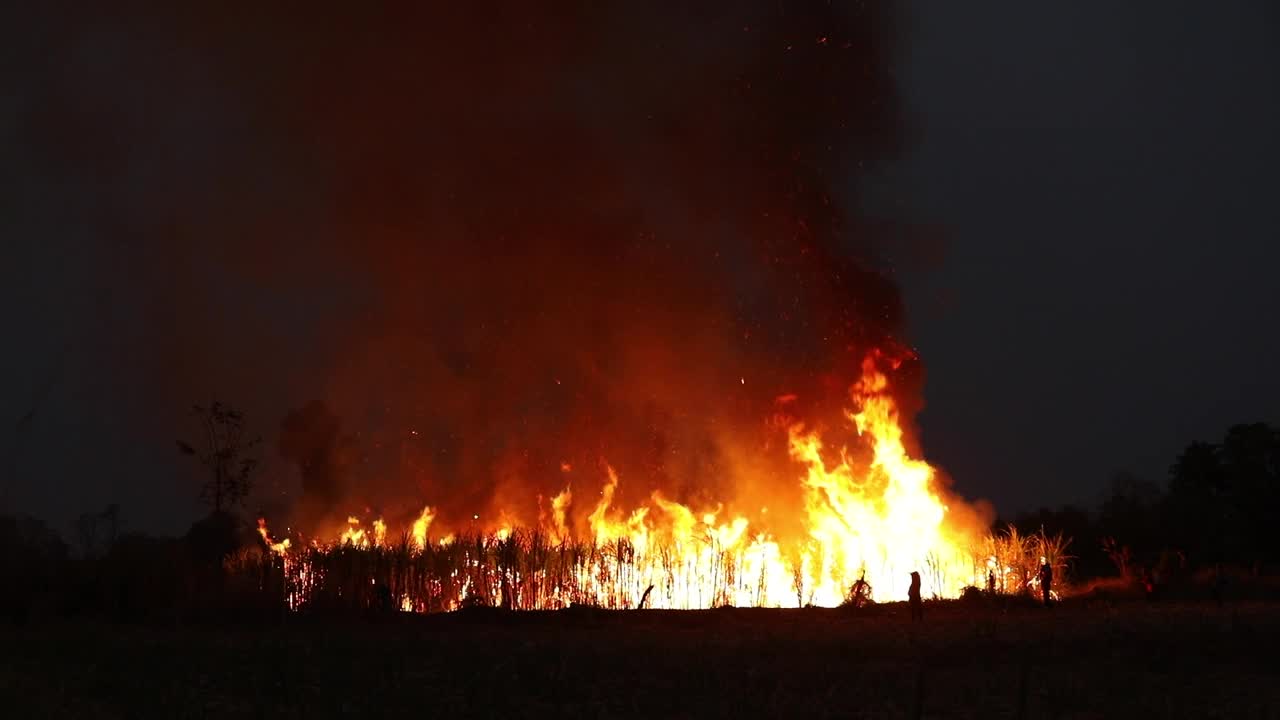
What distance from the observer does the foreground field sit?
36.3 feet

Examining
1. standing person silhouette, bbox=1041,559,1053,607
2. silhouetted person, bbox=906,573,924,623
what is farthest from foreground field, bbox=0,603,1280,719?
standing person silhouette, bbox=1041,559,1053,607

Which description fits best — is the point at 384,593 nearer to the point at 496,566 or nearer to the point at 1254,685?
the point at 496,566

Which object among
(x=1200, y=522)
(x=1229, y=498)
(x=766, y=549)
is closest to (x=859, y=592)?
(x=766, y=549)

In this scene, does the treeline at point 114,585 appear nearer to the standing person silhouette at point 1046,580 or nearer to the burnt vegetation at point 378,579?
the burnt vegetation at point 378,579

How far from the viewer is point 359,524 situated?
30.8 meters

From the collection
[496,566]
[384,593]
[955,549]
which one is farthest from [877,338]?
[384,593]

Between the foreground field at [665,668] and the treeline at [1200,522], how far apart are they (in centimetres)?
853

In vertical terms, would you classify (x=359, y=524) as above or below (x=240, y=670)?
above

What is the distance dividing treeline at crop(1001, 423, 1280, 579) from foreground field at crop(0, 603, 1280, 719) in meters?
8.53

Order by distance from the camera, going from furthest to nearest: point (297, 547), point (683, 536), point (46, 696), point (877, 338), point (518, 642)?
point (877, 338), point (683, 536), point (297, 547), point (518, 642), point (46, 696)

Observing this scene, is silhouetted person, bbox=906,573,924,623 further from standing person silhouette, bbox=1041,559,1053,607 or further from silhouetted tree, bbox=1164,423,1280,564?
silhouetted tree, bbox=1164,423,1280,564

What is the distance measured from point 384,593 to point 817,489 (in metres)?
9.44

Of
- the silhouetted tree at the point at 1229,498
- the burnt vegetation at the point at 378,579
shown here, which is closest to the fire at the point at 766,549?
the burnt vegetation at the point at 378,579

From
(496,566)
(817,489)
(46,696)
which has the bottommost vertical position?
(46,696)
